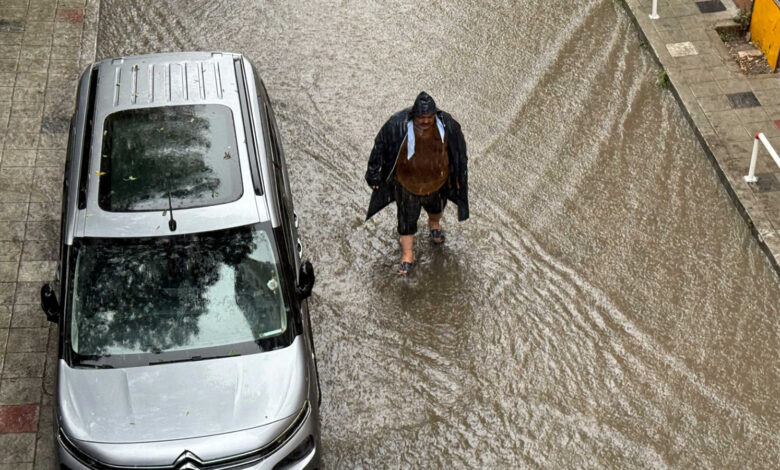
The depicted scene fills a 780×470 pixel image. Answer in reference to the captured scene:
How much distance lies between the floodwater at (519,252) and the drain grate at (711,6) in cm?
100

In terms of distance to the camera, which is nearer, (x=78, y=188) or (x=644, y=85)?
(x=78, y=188)

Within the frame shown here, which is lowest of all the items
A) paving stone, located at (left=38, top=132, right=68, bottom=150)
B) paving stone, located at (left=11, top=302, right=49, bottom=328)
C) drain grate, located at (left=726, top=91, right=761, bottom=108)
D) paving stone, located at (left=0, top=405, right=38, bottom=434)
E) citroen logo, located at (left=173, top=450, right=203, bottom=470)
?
paving stone, located at (left=0, top=405, right=38, bottom=434)

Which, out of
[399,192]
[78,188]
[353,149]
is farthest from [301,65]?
[78,188]

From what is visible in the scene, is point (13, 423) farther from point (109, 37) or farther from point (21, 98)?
point (109, 37)

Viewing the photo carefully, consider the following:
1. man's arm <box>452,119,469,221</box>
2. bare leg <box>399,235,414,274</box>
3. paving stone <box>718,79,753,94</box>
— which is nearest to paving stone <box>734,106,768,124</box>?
paving stone <box>718,79,753,94</box>

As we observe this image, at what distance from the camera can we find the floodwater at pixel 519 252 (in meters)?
7.93

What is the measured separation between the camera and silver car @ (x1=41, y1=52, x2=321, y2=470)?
6.73m

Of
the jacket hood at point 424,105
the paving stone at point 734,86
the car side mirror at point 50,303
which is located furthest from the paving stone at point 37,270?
the paving stone at point 734,86

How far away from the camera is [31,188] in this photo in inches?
405

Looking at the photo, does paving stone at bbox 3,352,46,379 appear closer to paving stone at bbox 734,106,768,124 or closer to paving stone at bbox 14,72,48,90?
paving stone at bbox 14,72,48,90

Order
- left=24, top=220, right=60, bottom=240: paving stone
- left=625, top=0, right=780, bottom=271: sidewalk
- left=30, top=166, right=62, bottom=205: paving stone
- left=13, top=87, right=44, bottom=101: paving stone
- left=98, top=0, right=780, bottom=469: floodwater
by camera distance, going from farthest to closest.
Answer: left=13, top=87, right=44, bottom=101: paving stone, left=30, top=166, right=62, bottom=205: paving stone, left=625, top=0, right=780, bottom=271: sidewalk, left=24, top=220, right=60, bottom=240: paving stone, left=98, top=0, right=780, bottom=469: floodwater

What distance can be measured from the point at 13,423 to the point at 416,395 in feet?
10.7

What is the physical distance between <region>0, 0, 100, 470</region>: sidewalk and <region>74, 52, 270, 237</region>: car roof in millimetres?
1699

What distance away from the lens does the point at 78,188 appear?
7.74 m
